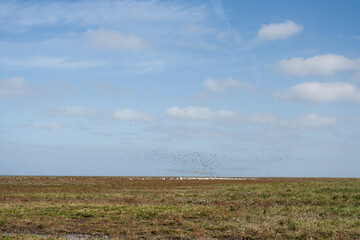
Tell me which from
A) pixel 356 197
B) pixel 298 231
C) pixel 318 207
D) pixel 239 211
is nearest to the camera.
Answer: pixel 298 231

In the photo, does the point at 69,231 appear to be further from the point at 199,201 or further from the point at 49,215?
the point at 199,201

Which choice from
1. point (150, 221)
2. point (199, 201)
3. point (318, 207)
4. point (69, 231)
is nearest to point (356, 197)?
point (318, 207)

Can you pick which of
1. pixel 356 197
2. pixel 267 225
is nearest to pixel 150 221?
pixel 267 225

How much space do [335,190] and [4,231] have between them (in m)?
32.7

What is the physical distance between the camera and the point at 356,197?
32.6m

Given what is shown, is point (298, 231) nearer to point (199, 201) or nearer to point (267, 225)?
point (267, 225)

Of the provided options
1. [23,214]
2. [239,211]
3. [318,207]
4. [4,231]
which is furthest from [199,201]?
[4,231]

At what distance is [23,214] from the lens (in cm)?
2469

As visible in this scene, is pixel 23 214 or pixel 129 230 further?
pixel 23 214

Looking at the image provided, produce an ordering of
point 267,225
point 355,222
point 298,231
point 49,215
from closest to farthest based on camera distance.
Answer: point 298,231 → point 267,225 → point 355,222 → point 49,215

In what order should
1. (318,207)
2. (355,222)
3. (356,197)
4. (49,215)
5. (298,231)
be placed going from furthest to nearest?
(356,197) → (318,207) → (49,215) → (355,222) → (298,231)

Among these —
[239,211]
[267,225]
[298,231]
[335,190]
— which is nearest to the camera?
[298,231]

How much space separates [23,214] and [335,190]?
3090cm

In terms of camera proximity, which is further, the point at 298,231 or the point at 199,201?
the point at 199,201
